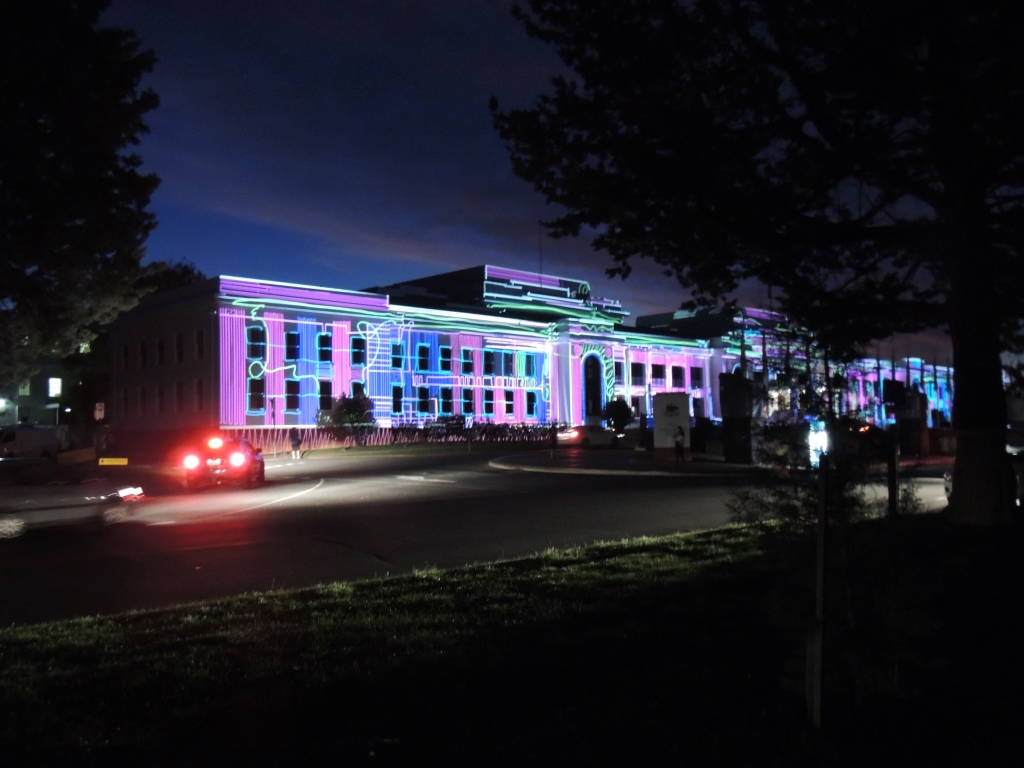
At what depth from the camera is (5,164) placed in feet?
62.8

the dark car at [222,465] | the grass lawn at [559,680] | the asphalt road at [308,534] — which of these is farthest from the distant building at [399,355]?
the grass lawn at [559,680]

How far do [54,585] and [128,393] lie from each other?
54.4 metres

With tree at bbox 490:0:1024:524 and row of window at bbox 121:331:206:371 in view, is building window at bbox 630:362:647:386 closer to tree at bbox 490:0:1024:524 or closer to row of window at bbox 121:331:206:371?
row of window at bbox 121:331:206:371

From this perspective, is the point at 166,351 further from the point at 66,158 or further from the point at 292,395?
the point at 66,158

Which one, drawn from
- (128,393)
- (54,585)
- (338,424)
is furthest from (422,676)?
(128,393)

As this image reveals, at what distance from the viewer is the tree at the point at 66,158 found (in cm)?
1830

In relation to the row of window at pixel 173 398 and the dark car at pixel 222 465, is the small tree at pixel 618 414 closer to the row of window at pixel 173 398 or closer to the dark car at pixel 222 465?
the row of window at pixel 173 398

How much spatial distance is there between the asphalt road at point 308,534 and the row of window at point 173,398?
28701mm

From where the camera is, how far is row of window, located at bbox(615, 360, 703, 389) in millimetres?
71812

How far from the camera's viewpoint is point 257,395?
53.0m

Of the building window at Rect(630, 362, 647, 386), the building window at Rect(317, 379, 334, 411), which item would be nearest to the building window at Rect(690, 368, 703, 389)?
the building window at Rect(630, 362, 647, 386)

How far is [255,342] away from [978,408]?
45.3 metres

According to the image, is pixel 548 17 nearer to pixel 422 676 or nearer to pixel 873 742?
pixel 422 676

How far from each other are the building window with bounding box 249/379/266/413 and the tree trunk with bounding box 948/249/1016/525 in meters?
45.0
